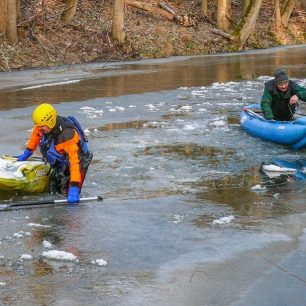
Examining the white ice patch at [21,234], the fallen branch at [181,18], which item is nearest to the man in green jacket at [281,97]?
the white ice patch at [21,234]

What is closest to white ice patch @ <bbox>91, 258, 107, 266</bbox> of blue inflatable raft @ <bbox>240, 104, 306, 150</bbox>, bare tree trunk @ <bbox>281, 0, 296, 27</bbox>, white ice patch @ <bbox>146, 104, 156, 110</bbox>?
blue inflatable raft @ <bbox>240, 104, 306, 150</bbox>

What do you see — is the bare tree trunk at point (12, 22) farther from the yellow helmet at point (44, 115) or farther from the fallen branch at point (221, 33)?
the yellow helmet at point (44, 115)

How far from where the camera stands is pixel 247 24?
34.6m

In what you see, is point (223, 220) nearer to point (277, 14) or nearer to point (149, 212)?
point (149, 212)

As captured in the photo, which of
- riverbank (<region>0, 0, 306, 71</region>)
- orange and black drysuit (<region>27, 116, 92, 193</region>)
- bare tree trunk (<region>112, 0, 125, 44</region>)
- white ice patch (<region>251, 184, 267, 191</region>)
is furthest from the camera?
bare tree trunk (<region>112, 0, 125, 44</region>)

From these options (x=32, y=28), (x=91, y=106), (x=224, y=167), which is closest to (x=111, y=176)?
(x=224, y=167)

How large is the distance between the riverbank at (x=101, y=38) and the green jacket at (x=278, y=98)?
547 inches

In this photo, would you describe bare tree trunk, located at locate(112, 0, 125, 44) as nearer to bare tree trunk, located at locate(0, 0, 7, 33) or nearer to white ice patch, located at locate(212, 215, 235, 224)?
bare tree trunk, located at locate(0, 0, 7, 33)

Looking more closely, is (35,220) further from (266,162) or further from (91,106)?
(91,106)

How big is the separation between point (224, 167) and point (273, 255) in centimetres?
366

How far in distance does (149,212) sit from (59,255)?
1.68m

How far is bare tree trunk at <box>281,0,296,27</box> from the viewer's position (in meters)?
42.3

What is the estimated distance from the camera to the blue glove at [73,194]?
25.3 ft

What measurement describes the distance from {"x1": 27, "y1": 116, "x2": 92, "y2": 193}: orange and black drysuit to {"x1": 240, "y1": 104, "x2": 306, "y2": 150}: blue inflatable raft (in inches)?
159
